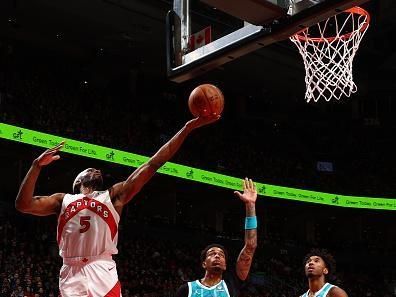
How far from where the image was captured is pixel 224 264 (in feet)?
15.1

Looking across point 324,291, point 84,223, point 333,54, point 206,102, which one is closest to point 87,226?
point 84,223

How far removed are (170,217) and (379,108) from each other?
9.43 metres

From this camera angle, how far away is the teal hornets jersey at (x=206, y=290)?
4.48 meters

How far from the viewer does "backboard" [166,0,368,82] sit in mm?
4441

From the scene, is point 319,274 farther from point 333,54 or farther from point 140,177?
point 333,54

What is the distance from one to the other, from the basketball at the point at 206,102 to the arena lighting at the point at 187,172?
1127 centimetres

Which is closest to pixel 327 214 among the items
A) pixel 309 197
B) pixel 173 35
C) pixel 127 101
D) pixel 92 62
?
pixel 309 197

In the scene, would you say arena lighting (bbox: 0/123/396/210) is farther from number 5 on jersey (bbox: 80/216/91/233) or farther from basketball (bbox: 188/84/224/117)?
number 5 on jersey (bbox: 80/216/91/233)

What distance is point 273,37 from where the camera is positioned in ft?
15.4

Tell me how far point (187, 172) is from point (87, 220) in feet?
48.1

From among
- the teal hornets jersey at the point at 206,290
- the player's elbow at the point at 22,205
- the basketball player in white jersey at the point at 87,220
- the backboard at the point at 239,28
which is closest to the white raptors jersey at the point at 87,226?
the basketball player in white jersey at the point at 87,220

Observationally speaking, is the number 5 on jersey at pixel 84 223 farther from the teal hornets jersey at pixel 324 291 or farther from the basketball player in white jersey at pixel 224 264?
the teal hornets jersey at pixel 324 291

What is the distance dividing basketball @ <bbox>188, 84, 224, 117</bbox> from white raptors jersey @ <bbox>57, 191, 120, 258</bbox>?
75cm

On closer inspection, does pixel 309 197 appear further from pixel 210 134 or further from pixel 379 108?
pixel 379 108
